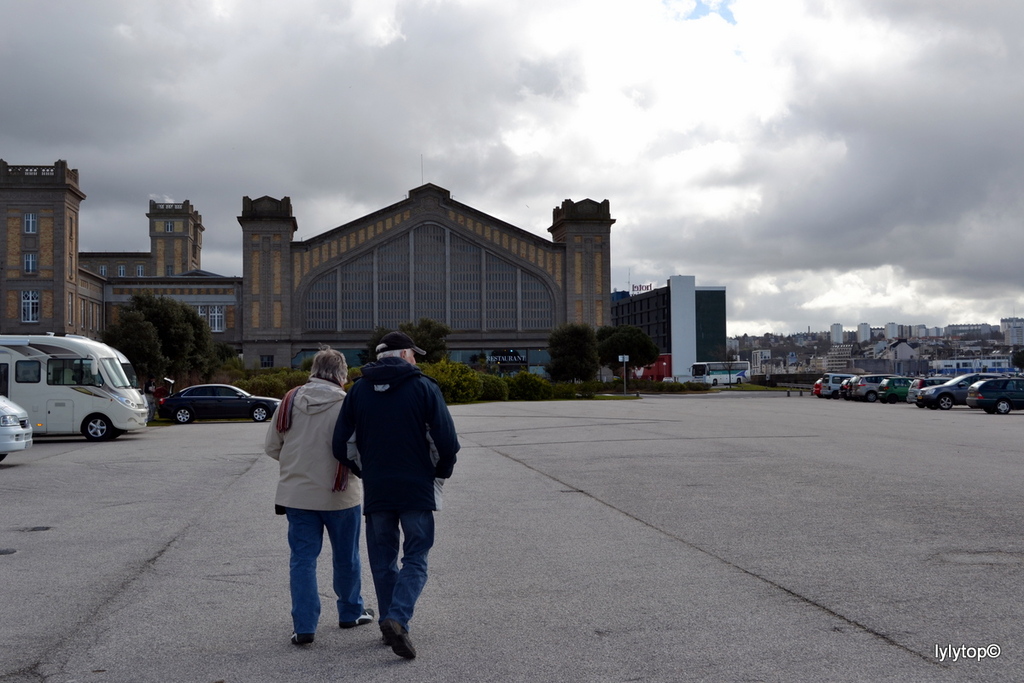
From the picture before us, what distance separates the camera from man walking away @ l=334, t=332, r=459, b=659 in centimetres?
510

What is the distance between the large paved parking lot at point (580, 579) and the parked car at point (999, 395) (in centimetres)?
2404

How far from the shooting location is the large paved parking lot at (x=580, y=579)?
15.8 ft

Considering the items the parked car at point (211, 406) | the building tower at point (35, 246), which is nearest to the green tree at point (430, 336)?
the parked car at point (211, 406)

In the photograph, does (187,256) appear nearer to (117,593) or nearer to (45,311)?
(45,311)

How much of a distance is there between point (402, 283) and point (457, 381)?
55225mm

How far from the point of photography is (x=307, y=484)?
216 inches

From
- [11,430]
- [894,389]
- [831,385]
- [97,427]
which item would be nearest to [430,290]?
[831,385]

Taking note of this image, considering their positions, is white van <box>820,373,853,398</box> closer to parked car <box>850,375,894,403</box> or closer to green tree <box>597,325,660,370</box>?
parked car <box>850,375,894,403</box>

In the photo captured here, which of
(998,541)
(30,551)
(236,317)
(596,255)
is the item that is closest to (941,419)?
(998,541)

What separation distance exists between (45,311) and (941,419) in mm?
80289

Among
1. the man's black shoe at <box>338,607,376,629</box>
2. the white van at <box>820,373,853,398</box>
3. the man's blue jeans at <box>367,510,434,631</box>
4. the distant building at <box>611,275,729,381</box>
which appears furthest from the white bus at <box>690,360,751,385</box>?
the man's blue jeans at <box>367,510,434,631</box>

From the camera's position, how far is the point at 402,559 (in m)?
5.21

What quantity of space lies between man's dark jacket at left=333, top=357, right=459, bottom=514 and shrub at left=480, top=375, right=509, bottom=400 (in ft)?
152

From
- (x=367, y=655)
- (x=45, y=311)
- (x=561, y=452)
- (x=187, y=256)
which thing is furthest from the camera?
(x=187, y=256)
